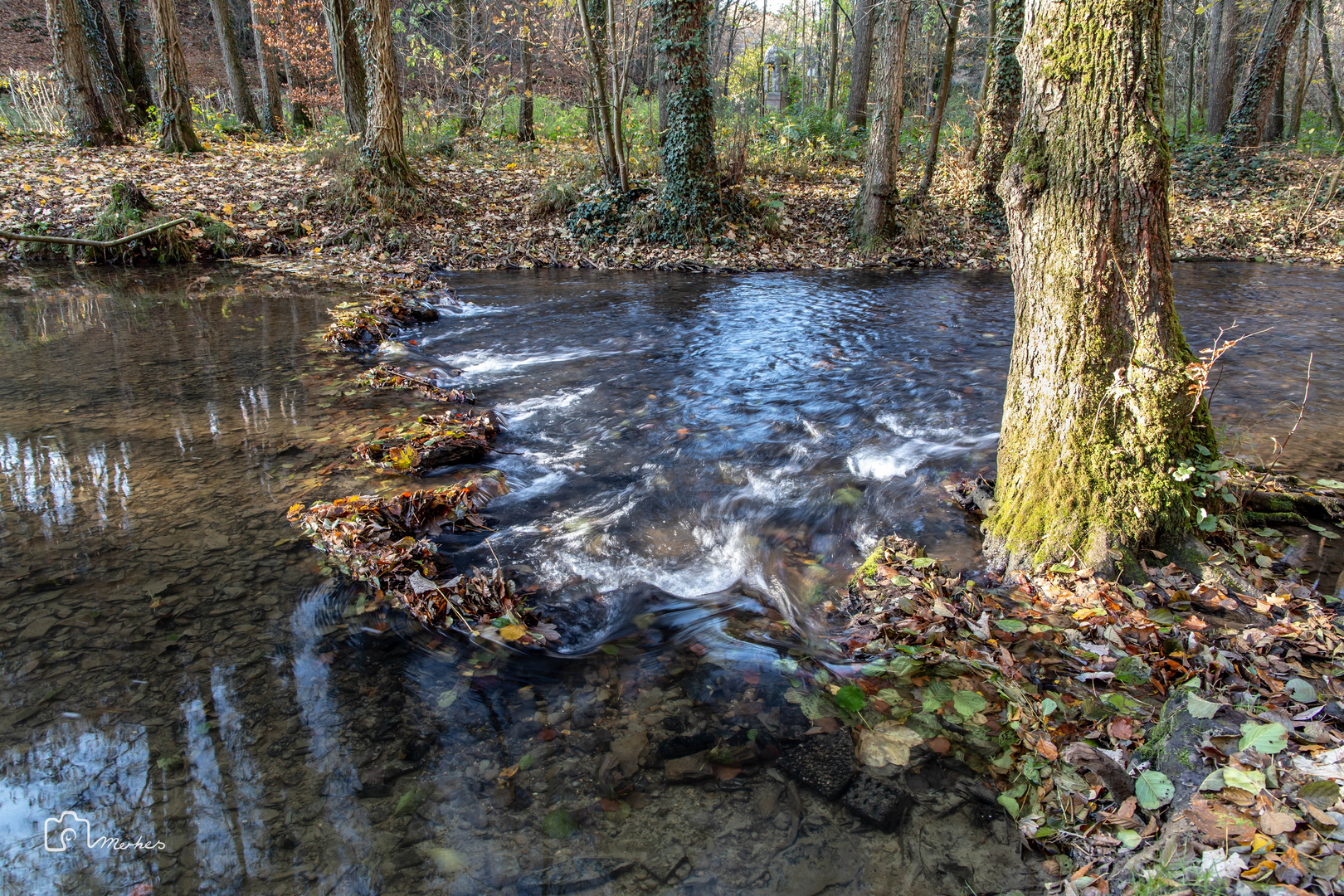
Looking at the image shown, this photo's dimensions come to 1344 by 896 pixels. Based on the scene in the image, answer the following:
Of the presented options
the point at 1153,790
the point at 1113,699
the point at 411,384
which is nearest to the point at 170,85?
the point at 411,384

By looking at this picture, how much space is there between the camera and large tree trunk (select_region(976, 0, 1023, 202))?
14133mm

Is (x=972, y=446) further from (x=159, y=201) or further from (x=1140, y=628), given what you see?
(x=159, y=201)

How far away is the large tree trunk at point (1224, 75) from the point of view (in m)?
19.8

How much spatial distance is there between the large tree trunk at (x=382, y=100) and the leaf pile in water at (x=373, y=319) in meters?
4.62

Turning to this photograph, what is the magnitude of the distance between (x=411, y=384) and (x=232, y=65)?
18003mm

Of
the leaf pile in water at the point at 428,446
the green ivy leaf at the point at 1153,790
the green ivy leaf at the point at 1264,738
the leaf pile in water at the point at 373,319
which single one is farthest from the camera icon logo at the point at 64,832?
the leaf pile in water at the point at 373,319

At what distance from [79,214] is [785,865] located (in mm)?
15516

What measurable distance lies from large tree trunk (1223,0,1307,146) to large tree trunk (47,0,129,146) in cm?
2775

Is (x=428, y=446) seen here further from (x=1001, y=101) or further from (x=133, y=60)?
(x=133, y=60)

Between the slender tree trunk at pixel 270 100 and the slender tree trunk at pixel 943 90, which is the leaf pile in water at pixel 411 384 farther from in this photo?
the slender tree trunk at pixel 270 100

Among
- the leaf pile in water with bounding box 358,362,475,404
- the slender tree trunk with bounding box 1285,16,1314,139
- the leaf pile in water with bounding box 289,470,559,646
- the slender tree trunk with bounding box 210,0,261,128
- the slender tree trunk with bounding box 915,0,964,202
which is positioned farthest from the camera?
the slender tree trunk with bounding box 1285,16,1314,139

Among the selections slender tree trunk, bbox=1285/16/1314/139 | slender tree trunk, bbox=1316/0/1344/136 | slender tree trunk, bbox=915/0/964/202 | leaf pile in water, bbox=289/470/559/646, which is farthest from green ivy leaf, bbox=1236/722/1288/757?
slender tree trunk, bbox=1285/16/1314/139

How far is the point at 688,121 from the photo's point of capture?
1366 centimetres

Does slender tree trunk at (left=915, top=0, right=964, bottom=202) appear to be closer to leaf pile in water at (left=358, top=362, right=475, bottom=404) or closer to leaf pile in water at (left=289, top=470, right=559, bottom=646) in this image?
leaf pile in water at (left=358, top=362, right=475, bottom=404)
